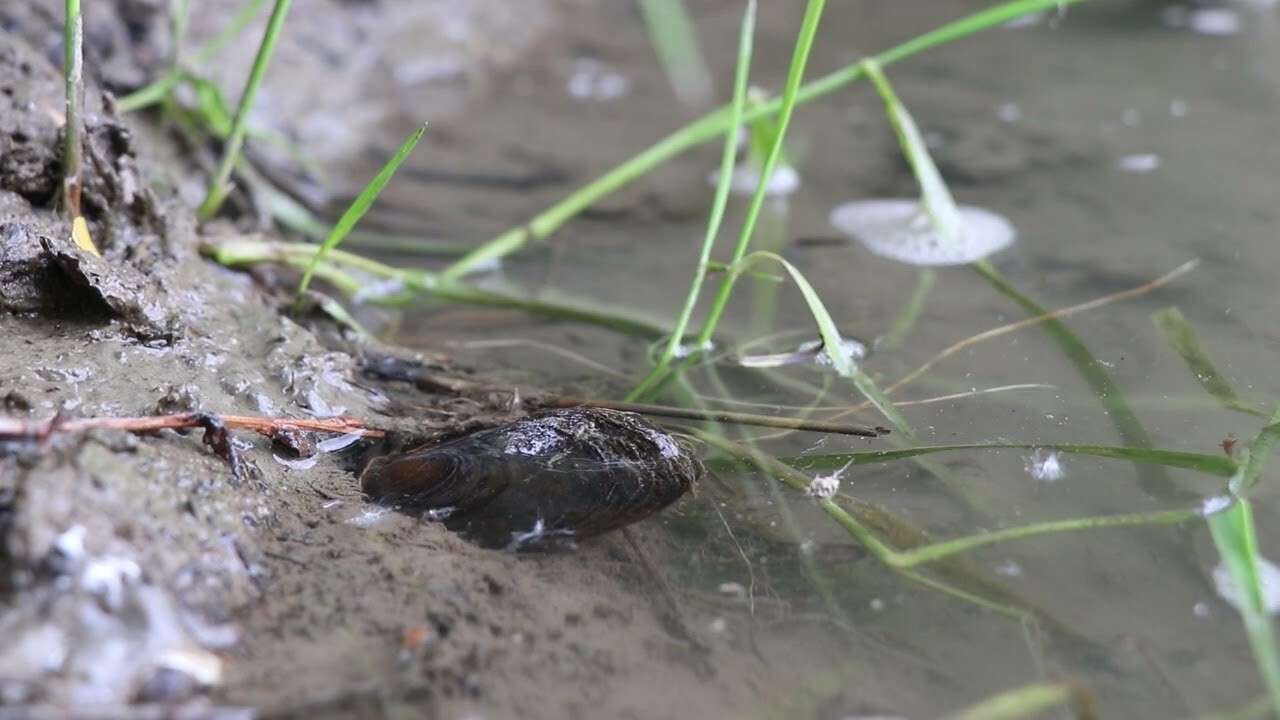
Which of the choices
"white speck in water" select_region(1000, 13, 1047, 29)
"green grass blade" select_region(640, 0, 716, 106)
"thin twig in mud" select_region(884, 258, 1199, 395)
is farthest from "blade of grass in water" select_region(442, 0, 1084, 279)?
"white speck in water" select_region(1000, 13, 1047, 29)

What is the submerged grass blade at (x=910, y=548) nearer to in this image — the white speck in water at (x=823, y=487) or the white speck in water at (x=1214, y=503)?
the white speck in water at (x=823, y=487)

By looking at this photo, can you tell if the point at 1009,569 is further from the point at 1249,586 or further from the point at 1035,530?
the point at 1249,586

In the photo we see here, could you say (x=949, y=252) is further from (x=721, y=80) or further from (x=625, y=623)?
(x=721, y=80)

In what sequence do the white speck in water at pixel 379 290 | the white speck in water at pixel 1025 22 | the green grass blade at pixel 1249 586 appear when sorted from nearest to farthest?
1. the green grass blade at pixel 1249 586
2. the white speck in water at pixel 379 290
3. the white speck in water at pixel 1025 22

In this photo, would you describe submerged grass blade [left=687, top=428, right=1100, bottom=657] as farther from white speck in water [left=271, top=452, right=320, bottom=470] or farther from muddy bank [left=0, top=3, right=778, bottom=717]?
white speck in water [left=271, top=452, right=320, bottom=470]

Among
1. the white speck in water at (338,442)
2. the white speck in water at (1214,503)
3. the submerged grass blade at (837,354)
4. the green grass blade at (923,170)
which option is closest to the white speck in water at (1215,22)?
the green grass blade at (923,170)

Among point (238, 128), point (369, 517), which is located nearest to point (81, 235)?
point (238, 128)
